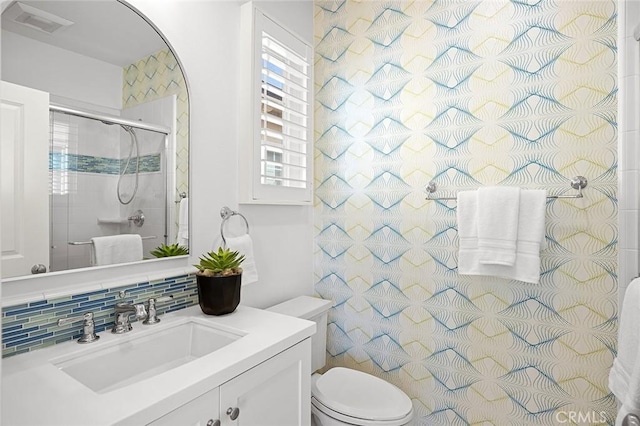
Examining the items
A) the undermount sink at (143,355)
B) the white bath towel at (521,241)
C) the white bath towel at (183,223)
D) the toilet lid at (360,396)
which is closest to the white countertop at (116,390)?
the undermount sink at (143,355)

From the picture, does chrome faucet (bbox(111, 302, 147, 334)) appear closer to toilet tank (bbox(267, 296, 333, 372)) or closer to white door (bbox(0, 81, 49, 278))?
white door (bbox(0, 81, 49, 278))

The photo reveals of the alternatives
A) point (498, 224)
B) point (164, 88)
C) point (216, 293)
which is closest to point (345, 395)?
point (216, 293)

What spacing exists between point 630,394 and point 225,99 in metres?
1.67

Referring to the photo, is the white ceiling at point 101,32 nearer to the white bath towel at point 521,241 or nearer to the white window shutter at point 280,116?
the white window shutter at point 280,116

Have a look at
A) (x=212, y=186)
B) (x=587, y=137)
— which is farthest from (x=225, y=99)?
(x=587, y=137)

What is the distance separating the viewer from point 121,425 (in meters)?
0.72

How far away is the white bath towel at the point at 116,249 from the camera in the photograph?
1184 mm

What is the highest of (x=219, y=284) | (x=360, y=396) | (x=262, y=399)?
(x=219, y=284)

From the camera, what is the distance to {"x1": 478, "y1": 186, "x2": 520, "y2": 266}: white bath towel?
A: 1.45 meters

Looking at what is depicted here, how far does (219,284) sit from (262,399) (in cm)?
42

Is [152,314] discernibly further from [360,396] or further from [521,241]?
[521,241]

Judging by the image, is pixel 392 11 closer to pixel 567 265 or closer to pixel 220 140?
pixel 220 140

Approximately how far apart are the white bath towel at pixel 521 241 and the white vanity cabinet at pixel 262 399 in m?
0.78

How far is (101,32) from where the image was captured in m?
1.19
